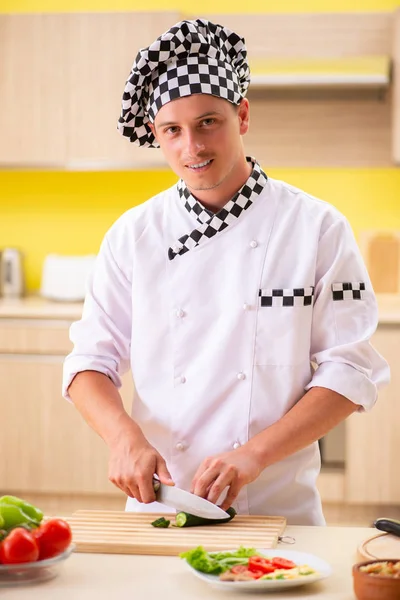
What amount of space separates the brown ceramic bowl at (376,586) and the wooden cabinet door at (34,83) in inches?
122

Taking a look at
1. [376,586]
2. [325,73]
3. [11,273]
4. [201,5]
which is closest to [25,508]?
[376,586]

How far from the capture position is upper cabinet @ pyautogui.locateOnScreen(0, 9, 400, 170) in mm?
3988

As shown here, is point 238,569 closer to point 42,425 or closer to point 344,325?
point 344,325

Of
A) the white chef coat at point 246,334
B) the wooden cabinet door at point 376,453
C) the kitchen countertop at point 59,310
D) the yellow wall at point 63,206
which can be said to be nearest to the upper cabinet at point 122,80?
the yellow wall at point 63,206

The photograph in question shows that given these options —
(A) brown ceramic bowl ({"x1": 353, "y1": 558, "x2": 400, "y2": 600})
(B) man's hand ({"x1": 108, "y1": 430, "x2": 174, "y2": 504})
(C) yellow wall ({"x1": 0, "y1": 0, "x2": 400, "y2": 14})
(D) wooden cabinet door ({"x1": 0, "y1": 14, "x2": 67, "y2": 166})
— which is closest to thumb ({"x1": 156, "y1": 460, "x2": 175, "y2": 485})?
(B) man's hand ({"x1": 108, "y1": 430, "x2": 174, "y2": 504})

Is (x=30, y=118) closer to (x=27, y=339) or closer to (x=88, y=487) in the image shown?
(x=27, y=339)

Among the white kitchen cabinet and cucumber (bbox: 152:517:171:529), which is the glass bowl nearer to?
cucumber (bbox: 152:517:171:529)

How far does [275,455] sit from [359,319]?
1.03ft

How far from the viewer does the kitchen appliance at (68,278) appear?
4098 millimetres

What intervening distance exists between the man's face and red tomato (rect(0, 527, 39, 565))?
2.53ft

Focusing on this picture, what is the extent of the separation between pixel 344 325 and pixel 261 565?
0.59 m

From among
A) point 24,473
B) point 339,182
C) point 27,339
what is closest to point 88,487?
point 24,473

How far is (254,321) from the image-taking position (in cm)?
185

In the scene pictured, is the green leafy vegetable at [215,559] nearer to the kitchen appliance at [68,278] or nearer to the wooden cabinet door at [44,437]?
the wooden cabinet door at [44,437]
